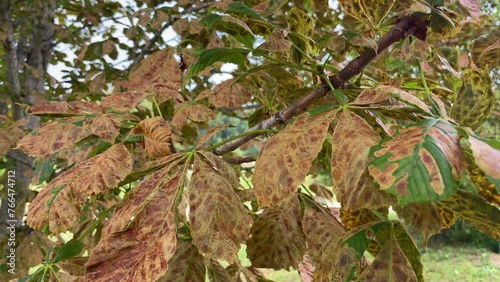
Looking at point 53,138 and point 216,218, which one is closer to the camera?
point 216,218

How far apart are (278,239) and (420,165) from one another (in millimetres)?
356

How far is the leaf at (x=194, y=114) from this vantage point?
793 millimetres

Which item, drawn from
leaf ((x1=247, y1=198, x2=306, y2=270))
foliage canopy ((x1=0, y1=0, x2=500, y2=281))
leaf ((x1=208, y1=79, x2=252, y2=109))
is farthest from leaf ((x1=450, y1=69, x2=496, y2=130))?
leaf ((x1=208, y1=79, x2=252, y2=109))

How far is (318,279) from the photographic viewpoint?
22.5 inches

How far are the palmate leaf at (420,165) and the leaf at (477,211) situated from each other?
0.50 ft

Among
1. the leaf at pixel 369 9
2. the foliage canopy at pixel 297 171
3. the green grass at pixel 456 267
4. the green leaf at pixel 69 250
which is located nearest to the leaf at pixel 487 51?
the foliage canopy at pixel 297 171

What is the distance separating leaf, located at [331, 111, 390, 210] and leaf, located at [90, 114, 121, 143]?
349 mm

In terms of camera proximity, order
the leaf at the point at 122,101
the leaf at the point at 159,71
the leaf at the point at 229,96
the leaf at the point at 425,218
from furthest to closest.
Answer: the leaf at the point at 159,71 < the leaf at the point at 229,96 < the leaf at the point at 122,101 < the leaf at the point at 425,218

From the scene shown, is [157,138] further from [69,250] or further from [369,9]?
[369,9]

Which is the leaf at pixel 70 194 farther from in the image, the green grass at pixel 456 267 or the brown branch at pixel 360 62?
the green grass at pixel 456 267

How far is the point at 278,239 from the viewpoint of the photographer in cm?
71

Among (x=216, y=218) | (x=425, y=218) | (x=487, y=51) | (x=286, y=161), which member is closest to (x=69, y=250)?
(x=216, y=218)

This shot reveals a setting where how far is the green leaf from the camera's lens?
671 millimetres

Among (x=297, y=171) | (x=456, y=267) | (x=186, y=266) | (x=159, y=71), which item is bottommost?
(x=456, y=267)
